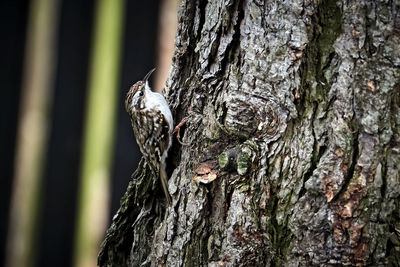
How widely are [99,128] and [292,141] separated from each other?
1.46m

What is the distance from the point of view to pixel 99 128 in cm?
274

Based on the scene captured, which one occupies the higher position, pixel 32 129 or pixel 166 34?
pixel 166 34

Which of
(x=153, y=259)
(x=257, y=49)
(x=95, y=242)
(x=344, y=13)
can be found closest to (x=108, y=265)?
(x=153, y=259)

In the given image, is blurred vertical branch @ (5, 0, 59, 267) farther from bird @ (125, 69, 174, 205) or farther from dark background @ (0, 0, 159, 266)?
bird @ (125, 69, 174, 205)

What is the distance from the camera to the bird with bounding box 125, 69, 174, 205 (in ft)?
6.86

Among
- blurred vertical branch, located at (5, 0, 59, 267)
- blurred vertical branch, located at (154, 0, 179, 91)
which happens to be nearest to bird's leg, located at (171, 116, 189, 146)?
blurred vertical branch, located at (154, 0, 179, 91)

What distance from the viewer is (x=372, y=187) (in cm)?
150

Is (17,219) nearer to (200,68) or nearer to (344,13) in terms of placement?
(200,68)

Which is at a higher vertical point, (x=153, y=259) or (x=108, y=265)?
(x=153, y=259)

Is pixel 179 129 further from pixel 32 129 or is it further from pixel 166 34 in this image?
pixel 32 129

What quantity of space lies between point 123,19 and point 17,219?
4.37 feet

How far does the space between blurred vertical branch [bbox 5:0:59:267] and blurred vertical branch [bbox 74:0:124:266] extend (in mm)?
246

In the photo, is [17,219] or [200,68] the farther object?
[17,219]

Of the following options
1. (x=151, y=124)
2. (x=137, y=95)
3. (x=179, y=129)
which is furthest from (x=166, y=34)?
(x=179, y=129)
